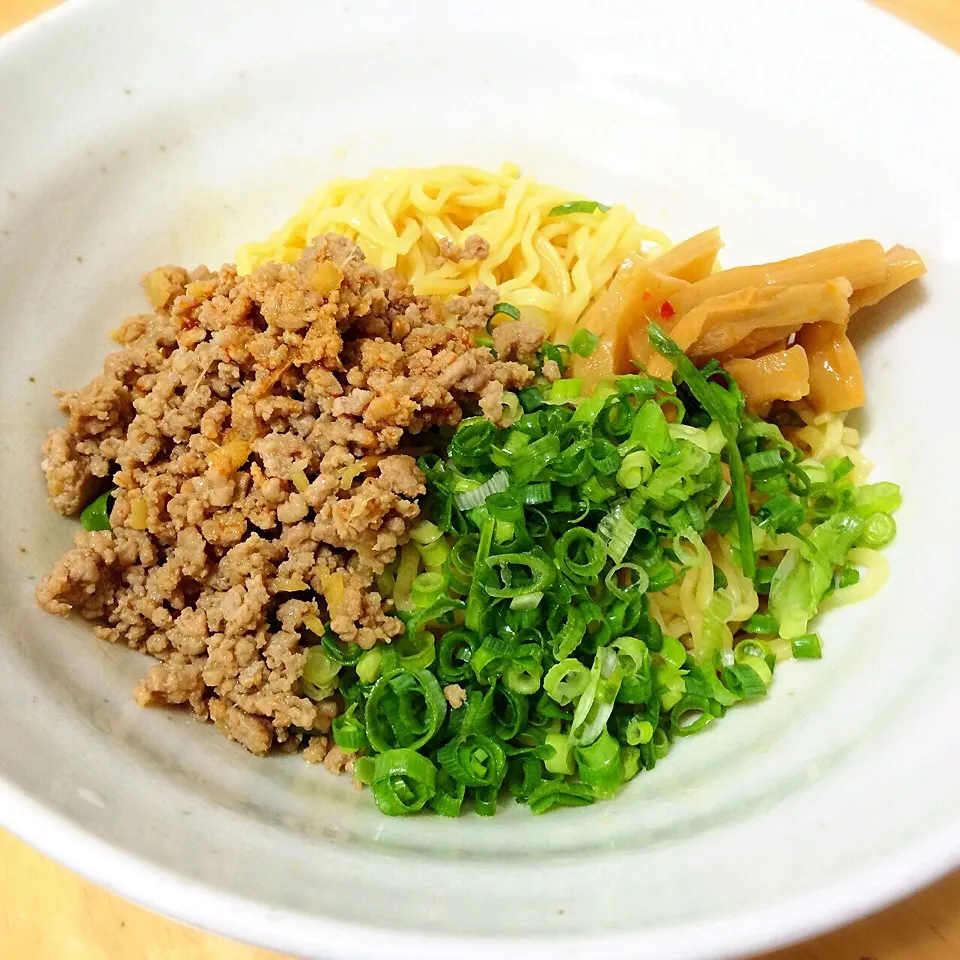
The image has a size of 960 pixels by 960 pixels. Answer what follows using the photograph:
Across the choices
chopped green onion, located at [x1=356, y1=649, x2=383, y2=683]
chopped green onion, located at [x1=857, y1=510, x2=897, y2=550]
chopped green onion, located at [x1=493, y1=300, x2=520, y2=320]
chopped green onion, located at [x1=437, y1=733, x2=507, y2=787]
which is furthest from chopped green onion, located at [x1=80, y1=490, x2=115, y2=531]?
chopped green onion, located at [x1=857, y1=510, x2=897, y2=550]

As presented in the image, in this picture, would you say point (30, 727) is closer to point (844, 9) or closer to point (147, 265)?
point (147, 265)

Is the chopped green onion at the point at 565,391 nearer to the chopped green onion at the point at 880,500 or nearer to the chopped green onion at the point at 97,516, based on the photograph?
the chopped green onion at the point at 880,500

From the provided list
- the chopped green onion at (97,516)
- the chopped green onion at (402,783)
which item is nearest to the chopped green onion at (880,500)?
the chopped green onion at (402,783)

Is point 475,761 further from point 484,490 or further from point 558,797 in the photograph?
point 484,490

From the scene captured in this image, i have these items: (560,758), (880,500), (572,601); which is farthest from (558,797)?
(880,500)

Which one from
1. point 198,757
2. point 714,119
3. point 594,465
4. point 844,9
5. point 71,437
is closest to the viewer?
point 198,757

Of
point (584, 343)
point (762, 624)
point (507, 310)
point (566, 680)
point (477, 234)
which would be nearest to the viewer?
point (566, 680)

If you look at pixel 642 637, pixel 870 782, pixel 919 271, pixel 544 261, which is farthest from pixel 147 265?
pixel 870 782

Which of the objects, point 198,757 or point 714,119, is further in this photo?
point 714,119
